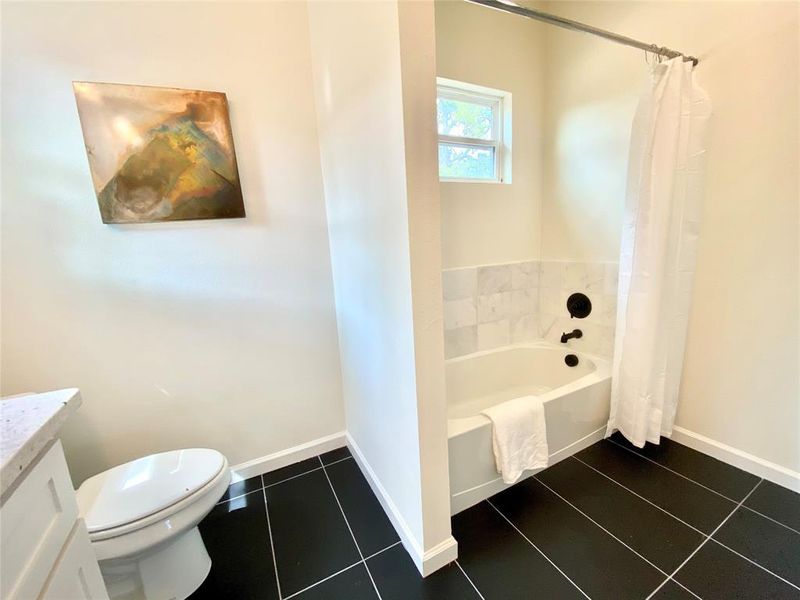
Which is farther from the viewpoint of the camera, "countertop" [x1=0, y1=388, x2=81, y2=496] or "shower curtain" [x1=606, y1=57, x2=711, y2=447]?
"shower curtain" [x1=606, y1=57, x2=711, y2=447]

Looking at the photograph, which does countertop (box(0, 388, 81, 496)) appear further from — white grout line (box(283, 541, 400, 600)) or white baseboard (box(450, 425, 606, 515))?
white baseboard (box(450, 425, 606, 515))

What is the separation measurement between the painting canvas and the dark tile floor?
1.42m

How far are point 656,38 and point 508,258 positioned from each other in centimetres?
132

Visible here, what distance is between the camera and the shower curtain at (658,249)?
150 cm

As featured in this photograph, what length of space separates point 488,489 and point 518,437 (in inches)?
12.1

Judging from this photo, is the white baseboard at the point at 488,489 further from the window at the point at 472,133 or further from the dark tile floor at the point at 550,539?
the window at the point at 472,133

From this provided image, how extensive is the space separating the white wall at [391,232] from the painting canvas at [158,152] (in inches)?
18.4

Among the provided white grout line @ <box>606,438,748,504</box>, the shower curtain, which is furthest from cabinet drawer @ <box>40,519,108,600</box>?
white grout line @ <box>606,438,748,504</box>

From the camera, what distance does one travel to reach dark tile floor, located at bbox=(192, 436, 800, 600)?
1.17 metres

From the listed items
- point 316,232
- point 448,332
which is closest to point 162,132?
point 316,232

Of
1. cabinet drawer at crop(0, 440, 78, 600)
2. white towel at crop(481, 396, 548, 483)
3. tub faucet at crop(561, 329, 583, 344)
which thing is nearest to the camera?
cabinet drawer at crop(0, 440, 78, 600)

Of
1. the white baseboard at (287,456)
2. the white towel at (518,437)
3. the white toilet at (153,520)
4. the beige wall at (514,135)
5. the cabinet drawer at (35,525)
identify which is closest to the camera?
the cabinet drawer at (35,525)

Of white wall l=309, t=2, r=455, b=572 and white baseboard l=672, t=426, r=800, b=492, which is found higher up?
white wall l=309, t=2, r=455, b=572

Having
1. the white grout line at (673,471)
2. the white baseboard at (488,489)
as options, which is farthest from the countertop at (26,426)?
the white grout line at (673,471)
